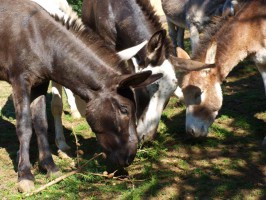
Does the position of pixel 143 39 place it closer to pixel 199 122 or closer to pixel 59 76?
pixel 199 122

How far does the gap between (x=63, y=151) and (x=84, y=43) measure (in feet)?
5.21

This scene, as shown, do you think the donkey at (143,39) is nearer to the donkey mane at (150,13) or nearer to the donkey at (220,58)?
the donkey mane at (150,13)

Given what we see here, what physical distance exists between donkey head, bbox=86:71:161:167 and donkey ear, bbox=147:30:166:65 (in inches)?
30.3

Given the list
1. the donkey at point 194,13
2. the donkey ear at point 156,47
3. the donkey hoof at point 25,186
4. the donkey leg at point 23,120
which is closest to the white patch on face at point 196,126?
the donkey ear at point 156,47

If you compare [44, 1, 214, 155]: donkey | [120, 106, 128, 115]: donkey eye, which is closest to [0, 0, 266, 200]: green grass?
[44, 1, 214, 155]: donkey

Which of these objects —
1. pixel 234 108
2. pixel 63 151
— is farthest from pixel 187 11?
pixel 63 151

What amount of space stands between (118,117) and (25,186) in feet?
3.68

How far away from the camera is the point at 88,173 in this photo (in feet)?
15.8

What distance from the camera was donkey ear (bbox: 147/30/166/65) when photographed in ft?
16.7

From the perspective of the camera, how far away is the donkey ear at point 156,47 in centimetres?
509

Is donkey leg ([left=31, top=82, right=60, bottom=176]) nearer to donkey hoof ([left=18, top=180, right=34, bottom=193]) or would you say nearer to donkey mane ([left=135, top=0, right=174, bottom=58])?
donkey hoof ([left=18, top=180, right=34, bottom=193])

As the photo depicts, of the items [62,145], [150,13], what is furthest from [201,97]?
[62,145]

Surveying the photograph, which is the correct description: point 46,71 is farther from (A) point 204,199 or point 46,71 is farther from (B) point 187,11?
(B) point 187,11

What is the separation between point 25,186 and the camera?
4.50m
